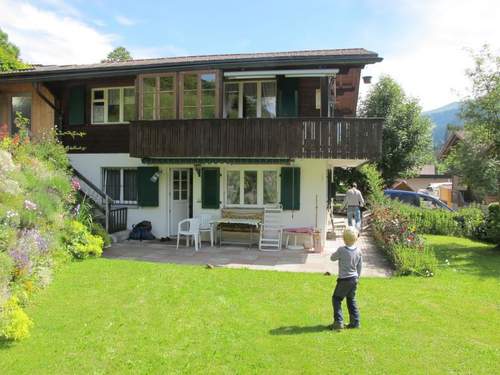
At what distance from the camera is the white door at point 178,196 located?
15.5 metres

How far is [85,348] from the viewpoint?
558 centimetres

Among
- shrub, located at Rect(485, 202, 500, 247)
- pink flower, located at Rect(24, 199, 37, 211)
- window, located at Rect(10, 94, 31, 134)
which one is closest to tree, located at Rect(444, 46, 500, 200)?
shrub, located at Rect(485, 202, 500, 247)

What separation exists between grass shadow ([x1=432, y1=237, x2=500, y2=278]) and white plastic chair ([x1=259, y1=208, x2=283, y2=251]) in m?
4.78

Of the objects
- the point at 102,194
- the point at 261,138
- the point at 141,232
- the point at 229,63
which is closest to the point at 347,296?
the point at 261,138

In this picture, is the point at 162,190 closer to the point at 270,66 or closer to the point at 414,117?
the point at 270,66

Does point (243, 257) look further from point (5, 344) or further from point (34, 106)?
point (34, 106)

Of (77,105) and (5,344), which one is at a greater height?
(77,105)

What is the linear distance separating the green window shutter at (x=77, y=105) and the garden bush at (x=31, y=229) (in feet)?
9.78

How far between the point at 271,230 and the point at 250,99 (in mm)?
4581

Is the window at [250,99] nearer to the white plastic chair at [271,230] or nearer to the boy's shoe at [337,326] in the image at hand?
the white plastic chair at [271,230]

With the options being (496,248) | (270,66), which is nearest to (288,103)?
(270,66)

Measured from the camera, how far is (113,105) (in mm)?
16406

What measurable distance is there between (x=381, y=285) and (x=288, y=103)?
294 inches

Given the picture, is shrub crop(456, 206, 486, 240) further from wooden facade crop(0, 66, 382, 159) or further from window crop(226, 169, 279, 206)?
window crop(226, 169, 279, 206)
